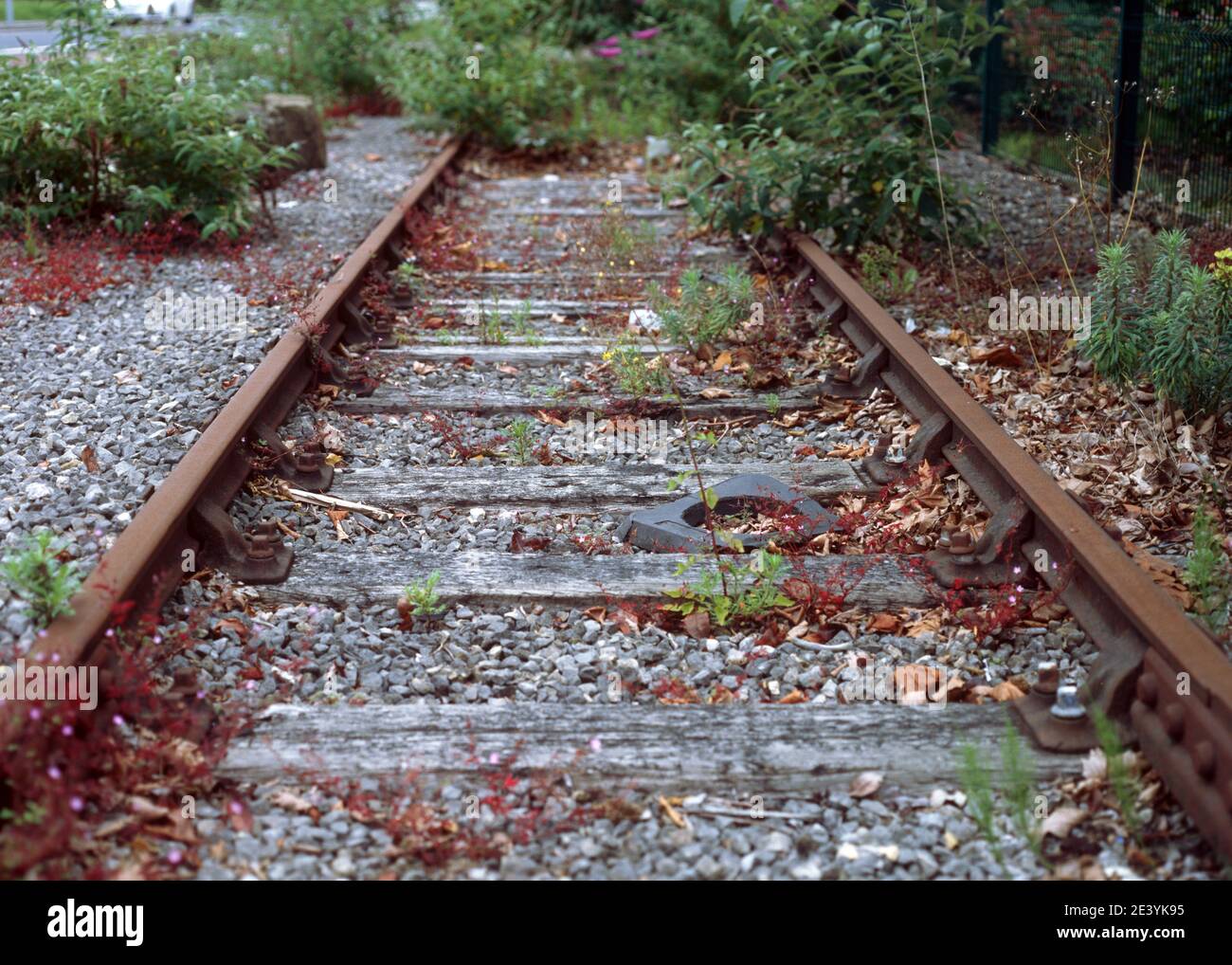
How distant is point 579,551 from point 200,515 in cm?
108

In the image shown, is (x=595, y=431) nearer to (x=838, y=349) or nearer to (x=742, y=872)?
(x=838, y=349)

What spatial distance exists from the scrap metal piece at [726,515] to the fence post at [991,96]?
7.69 meters

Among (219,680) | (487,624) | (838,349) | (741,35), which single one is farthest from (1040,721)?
(741,35)

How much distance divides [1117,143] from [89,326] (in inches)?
238

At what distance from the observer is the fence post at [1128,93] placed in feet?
27.4

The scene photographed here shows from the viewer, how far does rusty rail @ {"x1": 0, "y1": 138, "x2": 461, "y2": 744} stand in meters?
3.00

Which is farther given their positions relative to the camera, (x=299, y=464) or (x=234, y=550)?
(x=299, y=464)

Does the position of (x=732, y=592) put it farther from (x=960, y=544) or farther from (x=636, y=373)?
(x=636, y=373)

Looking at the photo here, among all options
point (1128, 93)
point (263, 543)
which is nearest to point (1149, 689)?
point (263, 543)

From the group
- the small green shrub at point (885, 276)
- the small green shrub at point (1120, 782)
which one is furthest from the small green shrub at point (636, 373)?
the small green shrub at point (1120, 782)

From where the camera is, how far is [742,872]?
103 inches

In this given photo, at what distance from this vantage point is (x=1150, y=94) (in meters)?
Answer: 7.18

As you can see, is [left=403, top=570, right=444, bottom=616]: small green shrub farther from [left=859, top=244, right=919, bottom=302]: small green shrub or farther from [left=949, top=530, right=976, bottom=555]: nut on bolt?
[left=859, top=244, right=919, bottom=302]: small green shrub
